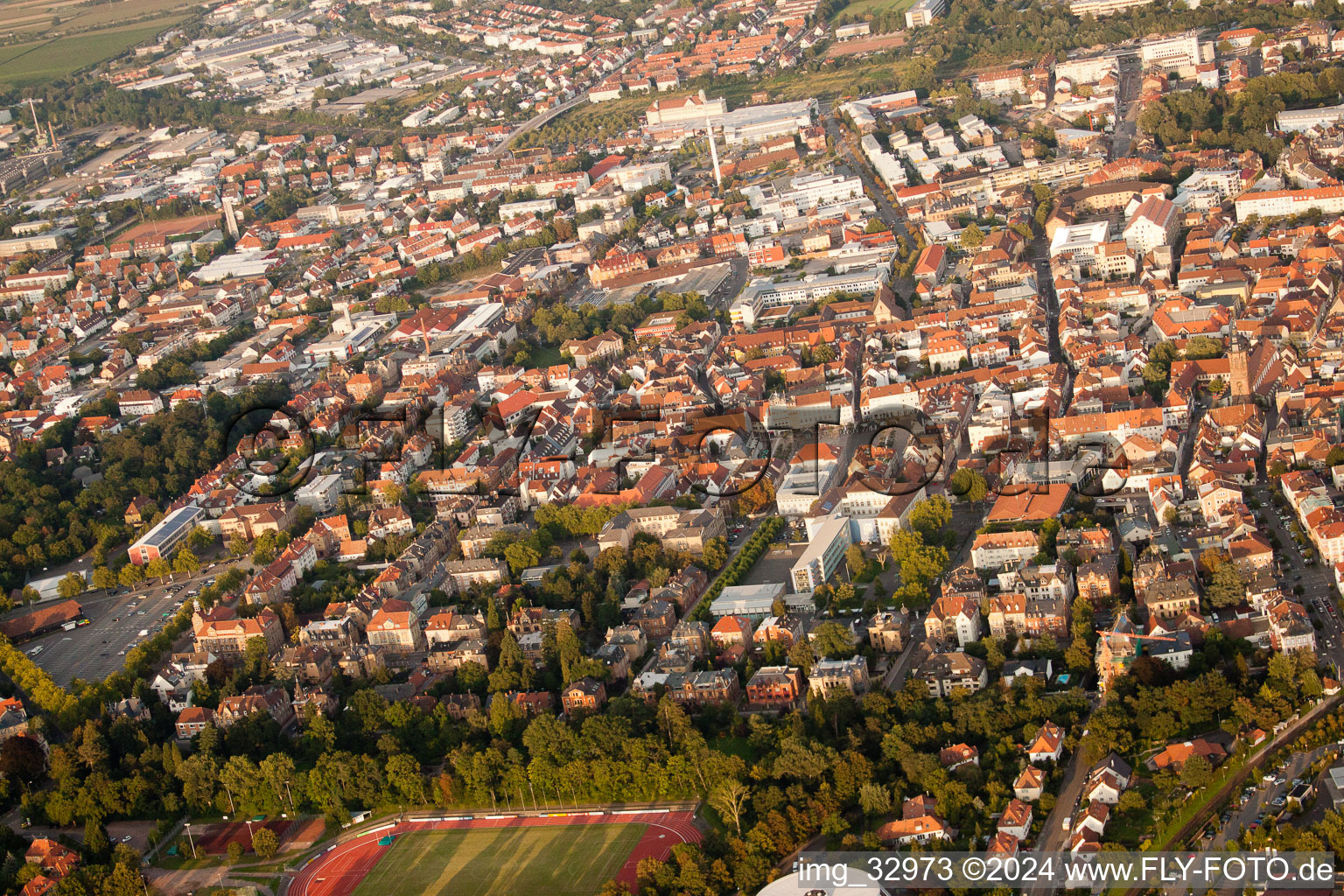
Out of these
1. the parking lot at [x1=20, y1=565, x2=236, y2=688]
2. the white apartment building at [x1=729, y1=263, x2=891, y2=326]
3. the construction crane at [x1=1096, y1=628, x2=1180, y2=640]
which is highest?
the construction crane at [x1=1096, y1=628, x2=1180, y2=640]

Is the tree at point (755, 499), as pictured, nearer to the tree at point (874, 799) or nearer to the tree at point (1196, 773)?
the tree at point (874, 799)

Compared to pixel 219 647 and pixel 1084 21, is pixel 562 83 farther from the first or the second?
pixel 219 647

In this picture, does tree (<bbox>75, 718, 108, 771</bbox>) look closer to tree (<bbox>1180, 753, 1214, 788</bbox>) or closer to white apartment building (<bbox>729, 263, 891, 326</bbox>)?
tree (<bbox>1180, 753, 1214, 788</bbox>)

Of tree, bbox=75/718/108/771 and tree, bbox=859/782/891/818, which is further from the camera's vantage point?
tree, bbox=75/718/108/771

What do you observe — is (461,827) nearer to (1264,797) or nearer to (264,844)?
(264,844)

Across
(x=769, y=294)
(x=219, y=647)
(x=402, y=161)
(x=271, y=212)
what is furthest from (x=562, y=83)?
(x=219, y=647)

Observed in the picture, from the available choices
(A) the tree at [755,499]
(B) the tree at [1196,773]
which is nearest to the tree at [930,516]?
(A) the tree at [755,499]

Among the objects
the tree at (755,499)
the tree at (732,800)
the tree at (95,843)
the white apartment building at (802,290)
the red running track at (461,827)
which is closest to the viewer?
the tree at (732,800)

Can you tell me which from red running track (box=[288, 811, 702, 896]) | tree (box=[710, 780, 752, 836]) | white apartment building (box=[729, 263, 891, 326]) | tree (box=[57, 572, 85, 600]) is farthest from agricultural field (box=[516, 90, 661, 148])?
tree (box=[710, 780, 752, 836])
